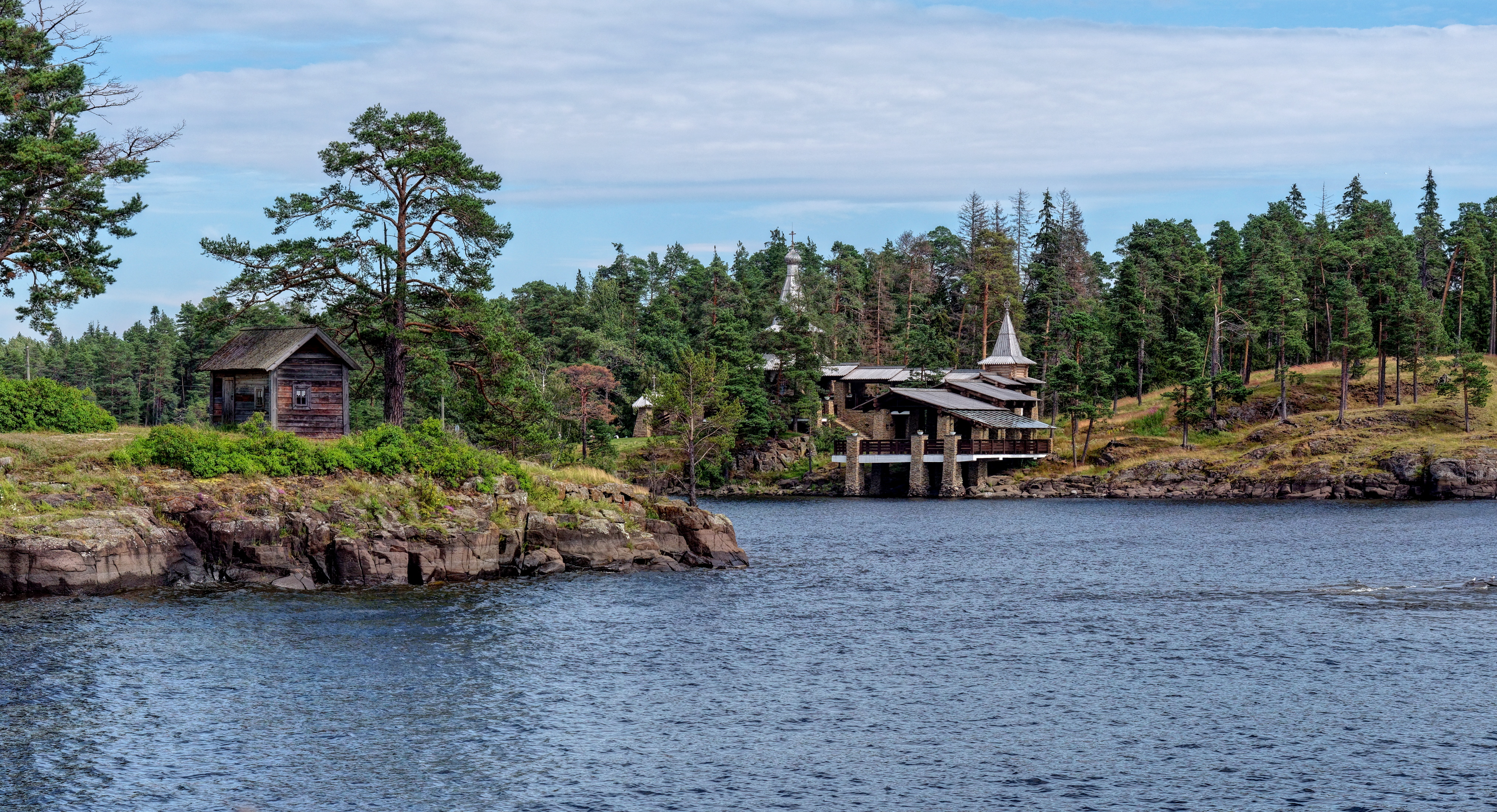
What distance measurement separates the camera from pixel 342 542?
47531mm

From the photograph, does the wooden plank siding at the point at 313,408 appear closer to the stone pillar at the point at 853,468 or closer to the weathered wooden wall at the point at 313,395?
the weathered wooden wall at the point at 313,395

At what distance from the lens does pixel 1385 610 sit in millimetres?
44406

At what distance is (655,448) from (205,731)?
83.2 m

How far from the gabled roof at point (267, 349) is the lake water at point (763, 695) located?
15.9m

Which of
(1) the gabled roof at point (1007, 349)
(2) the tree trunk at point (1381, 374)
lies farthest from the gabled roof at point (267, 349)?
(2) the tree trunk at point (1381, 374)

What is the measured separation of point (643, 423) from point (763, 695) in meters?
92.8

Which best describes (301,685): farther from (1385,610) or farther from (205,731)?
(1385,610)

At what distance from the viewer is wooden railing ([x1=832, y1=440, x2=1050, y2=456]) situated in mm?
108875

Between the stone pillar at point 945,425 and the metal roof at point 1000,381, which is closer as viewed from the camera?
the stone pillar at point 945,425

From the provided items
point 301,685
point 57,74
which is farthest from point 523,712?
point 57,74

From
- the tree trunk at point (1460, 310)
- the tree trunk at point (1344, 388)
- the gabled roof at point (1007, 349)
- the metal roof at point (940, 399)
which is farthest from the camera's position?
the gabled roof at point (1007, 349)

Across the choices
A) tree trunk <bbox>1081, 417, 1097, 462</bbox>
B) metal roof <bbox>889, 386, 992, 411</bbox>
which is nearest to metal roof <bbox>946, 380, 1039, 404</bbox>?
metal roof <bbox>889, 386, 992, 411</bbox>

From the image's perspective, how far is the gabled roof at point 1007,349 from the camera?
4862 inches

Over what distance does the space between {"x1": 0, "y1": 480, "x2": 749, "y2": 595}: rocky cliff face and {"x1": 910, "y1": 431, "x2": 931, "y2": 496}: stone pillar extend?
174ft
